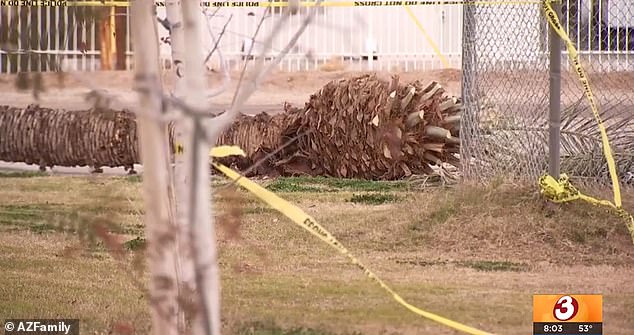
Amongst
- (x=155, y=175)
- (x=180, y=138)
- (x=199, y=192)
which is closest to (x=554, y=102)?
(x=180, y=138)

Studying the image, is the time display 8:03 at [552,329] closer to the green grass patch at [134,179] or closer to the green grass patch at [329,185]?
the green grass patch at [329,185]

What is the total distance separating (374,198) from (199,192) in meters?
5.55

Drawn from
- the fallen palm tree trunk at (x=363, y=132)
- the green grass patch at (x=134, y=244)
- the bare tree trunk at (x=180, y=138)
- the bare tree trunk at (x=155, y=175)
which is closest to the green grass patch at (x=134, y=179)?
the fallen palm tree trunk at (x=363, y=132)

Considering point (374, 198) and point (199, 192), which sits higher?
point (199, 192)

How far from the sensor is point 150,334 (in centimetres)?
468

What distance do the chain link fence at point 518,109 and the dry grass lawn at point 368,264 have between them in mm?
373

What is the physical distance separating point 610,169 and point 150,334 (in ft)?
10.2

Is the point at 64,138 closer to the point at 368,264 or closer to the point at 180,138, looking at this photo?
the point at 368,264

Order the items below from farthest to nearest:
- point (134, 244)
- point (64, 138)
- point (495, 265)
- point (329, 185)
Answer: point (64, 138), point (329, 185), point (134, 244), point (495, 265)

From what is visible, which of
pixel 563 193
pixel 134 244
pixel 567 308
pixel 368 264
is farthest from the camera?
pixel 134 244

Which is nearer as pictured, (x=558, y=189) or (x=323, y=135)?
(x=558, y=189)

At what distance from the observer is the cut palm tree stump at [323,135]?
9.00 meters

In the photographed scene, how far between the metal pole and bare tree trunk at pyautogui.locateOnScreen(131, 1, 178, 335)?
3.40 meters

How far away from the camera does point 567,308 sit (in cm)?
513
